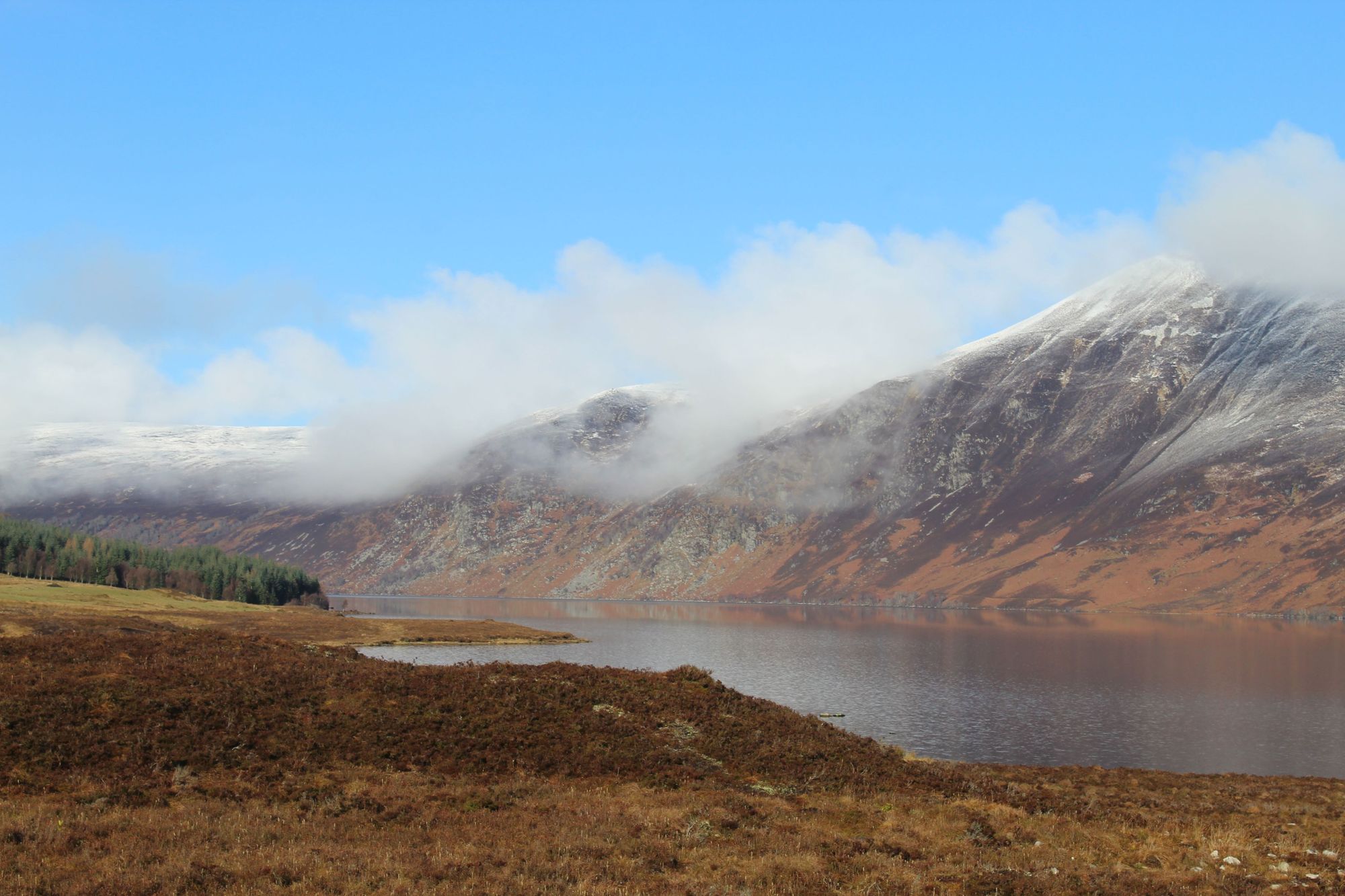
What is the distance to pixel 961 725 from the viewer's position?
235 ft

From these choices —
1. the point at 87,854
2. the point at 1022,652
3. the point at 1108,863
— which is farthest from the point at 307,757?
the point at 1022,652

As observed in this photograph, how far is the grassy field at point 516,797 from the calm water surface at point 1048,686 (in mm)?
17093

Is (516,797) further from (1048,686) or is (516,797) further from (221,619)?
(221,619)

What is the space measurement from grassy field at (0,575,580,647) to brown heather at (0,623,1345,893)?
2565 inches

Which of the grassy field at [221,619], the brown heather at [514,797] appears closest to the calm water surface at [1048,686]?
the grassy field at [221,619]

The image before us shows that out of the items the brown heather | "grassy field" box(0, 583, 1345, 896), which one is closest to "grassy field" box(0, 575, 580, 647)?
the brown heather

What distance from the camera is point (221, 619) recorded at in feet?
461

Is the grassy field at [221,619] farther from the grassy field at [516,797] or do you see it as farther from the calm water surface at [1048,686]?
the grassy field at [516,797]

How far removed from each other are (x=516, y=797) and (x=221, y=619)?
126402 mm

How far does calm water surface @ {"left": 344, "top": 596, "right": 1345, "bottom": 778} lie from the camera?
211ft

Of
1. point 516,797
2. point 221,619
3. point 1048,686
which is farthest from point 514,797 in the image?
point 221,619

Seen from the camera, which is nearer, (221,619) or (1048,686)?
(1048,686)

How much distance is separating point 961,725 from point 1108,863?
48733 millimetres

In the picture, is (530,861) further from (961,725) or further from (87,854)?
(961,725)
